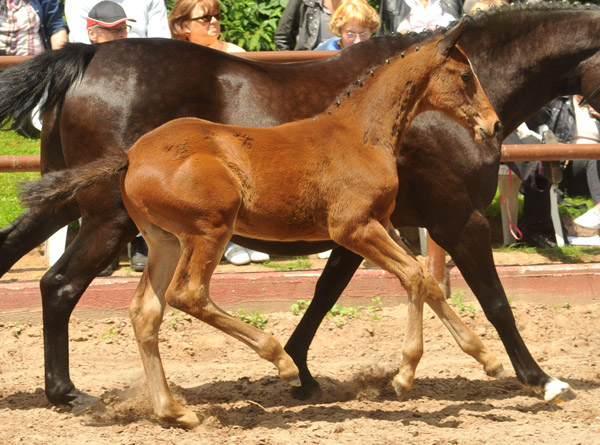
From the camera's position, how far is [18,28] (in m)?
6.87

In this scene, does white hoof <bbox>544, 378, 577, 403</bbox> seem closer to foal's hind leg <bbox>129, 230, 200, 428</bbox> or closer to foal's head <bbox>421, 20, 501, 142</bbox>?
foal's head <bbox>421, 20, 501, 142</bbox>

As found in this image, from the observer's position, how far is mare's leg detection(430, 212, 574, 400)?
4.45 meters

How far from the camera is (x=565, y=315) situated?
19.4ft

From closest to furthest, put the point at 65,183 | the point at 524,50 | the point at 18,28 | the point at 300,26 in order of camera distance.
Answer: the point at 65,183
the point at 524,50
the point at 18,28
the point at 300,26

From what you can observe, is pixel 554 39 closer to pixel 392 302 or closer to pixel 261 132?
pixel 261 132

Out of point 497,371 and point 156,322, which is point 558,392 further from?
point 156,322

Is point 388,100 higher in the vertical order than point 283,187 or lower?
higher

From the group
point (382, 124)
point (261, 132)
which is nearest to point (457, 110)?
point (382, 124)

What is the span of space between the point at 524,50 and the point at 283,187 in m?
1.66

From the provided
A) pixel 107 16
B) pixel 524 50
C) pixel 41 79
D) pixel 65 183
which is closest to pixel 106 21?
pixel 107 16

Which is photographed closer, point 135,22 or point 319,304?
point 319,304

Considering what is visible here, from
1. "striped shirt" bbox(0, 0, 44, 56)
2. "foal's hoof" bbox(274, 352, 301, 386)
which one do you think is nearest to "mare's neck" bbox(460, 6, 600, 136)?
"foal's hoof" bbox(274, 352, 301, 386)

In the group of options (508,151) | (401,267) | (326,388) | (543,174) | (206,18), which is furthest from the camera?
(543,174)

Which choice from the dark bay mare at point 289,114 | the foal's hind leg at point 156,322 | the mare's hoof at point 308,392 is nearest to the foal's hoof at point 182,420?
the foal's hind leg at point 156,322
